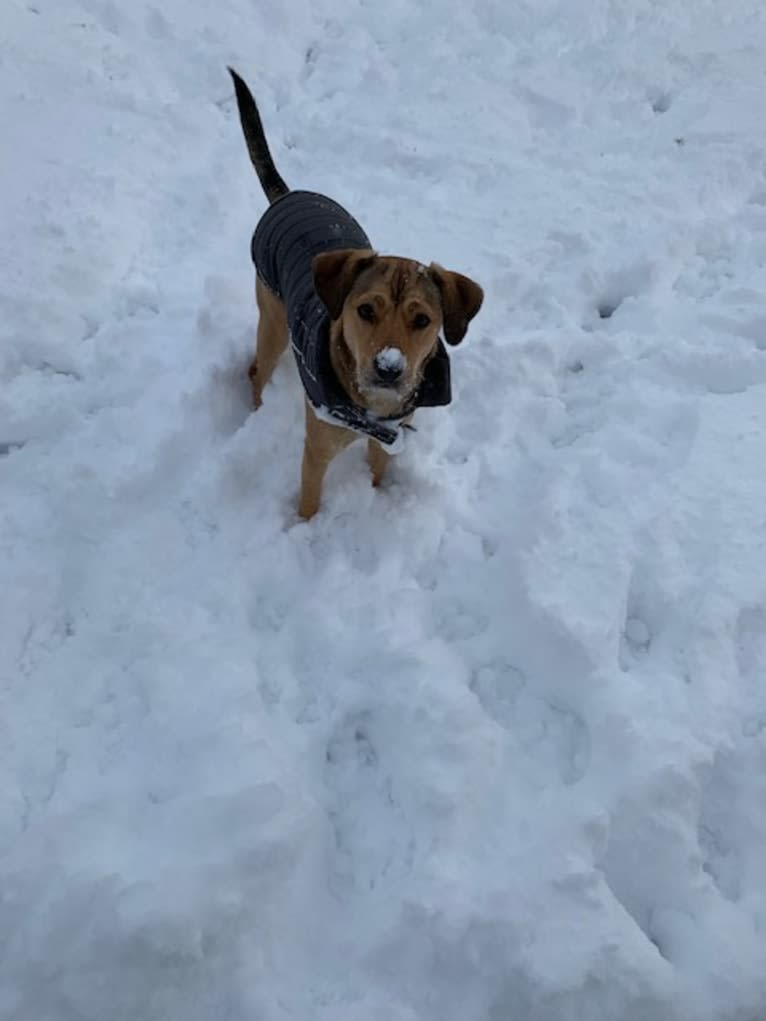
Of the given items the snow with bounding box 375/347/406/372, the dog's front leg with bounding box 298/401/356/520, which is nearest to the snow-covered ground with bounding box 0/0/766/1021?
the dog's front leg with bounding box 298/401/356/520

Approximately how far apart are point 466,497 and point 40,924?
2383 millimetres

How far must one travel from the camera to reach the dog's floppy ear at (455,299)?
2.90m

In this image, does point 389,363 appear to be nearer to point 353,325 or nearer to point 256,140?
point 353,325

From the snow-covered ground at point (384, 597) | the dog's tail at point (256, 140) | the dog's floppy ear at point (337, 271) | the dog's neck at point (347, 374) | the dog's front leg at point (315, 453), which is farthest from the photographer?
the dog's tail at point (256, 140)

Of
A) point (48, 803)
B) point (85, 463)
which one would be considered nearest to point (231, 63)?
point (85, 463)

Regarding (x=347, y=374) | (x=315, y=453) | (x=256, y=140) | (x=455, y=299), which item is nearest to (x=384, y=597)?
(x=315, y=453)

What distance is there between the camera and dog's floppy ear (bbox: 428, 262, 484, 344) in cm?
290

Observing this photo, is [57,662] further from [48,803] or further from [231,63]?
[231,63]

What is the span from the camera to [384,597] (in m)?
3.13

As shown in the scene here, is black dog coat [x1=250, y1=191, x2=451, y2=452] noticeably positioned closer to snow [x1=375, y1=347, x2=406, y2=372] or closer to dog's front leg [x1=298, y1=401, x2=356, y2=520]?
dog's front leg [x1=298, y1=401, x2=356, y2=520]

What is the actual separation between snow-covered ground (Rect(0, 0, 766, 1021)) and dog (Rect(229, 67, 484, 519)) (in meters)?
0.51

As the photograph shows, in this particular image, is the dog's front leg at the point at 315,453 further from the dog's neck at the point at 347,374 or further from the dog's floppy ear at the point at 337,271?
the dog's floppy ear at the point at 337,271

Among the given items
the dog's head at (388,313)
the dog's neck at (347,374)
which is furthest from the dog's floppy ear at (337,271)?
the dog's neck at (347,374)

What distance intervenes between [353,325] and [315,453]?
621mm
